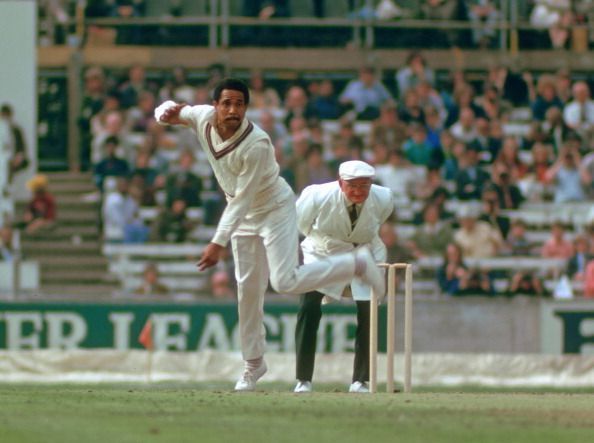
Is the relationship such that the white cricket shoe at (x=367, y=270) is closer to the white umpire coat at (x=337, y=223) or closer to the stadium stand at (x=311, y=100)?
the white umpire coat at (x=337, y=223)

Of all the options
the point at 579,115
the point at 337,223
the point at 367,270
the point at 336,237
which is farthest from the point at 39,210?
the point at 367,270

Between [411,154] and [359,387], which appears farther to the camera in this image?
[411,154]

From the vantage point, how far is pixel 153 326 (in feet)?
64.9

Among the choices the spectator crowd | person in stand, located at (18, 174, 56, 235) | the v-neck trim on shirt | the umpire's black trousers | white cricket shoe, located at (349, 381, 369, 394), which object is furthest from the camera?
person in stand, located at (18, 174, 56, 235)

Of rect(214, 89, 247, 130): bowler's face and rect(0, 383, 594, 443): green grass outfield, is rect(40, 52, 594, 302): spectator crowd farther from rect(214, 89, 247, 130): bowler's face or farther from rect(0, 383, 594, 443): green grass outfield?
rect(0, 383, 594, 443): green grass outfield

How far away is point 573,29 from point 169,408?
57.1 feet

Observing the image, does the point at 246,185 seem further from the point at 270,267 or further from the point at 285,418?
the point at 285,418

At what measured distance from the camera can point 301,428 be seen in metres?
9.95

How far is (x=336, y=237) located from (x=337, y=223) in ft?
0.49

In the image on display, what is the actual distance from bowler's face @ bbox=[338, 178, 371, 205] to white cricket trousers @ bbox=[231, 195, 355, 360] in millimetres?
846

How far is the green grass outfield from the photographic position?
31.6ft

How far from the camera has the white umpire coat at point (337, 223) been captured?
13.5 metres

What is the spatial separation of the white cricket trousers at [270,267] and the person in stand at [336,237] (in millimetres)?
786

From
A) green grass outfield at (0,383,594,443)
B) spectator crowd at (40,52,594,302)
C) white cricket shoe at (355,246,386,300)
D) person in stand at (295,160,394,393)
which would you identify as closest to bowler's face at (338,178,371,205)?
person in stand at (295,160,394,393)
